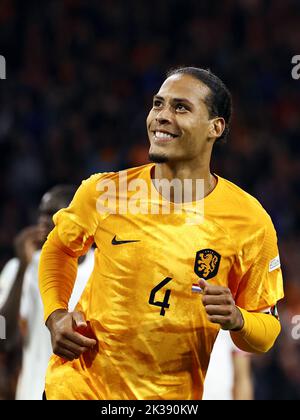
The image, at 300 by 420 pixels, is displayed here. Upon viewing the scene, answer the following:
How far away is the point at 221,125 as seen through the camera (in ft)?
11.6

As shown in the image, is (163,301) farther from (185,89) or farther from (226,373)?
(226,373)

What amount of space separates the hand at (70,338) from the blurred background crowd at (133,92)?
437cm

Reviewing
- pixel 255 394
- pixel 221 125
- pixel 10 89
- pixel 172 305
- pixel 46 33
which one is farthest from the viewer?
pixel 46 33

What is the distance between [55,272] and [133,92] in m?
6.40

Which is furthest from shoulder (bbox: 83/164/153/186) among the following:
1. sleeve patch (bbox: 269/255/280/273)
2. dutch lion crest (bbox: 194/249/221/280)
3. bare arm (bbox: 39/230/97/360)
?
sleeve patch (bbox: 269/255/280/273)

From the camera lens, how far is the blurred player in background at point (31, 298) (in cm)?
488

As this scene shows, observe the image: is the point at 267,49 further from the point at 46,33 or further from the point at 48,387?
the point at 48,387

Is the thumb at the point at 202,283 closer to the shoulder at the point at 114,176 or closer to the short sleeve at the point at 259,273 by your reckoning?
the short sleeve at the point at 259,273

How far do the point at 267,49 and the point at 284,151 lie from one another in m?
1.59

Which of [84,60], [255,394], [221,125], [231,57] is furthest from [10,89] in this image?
[221,125]

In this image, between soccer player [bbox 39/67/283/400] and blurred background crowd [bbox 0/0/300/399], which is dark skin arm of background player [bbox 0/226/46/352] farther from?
blurred background crowd [bbox 0/0/300/399]

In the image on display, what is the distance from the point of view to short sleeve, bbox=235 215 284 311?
3.33 meters

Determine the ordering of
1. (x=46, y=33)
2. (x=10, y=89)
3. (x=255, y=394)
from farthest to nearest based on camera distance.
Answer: (x=46, y=33)
(x=10, y=89)
(x=255, y=394)

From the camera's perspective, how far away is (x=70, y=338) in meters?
Result: 3.22
